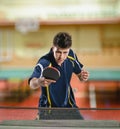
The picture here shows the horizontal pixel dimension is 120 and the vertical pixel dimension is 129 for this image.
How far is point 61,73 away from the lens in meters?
2.06

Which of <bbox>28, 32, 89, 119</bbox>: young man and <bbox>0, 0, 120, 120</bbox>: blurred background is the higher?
<bbox>0, 0, 120, 120</bbox>: blurred background

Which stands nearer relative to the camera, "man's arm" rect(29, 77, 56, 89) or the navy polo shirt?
"man's arm" rect(29, 77, 56, 89)

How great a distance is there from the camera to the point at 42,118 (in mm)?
1429

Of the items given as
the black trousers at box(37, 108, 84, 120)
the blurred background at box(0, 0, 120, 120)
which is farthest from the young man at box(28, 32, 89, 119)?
the blurred background at box(0, 0, 120, 120)

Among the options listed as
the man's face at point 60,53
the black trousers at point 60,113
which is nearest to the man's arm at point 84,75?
the man's face at point 60,53

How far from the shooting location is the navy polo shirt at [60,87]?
6.54 ft

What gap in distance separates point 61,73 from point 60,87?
105 millimetres

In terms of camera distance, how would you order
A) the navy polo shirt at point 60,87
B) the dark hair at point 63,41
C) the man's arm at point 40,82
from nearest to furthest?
the man's arm at point 40,82 < the dark hair at point 63,41 < the navy polo shirt at point 60,87

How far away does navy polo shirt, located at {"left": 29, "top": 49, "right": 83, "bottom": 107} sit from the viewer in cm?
199

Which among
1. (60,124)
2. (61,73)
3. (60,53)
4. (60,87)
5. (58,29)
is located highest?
(58,29)

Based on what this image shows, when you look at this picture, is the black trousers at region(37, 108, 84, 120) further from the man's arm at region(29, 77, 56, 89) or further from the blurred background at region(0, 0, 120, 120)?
the blurred background at region(0, 0, 120, 120)

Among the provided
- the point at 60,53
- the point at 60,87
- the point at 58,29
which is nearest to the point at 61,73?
the point at 60,87

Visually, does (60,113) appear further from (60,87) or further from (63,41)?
(60,87)

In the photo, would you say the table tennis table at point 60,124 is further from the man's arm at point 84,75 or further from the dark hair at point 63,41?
the man's arm at point 84,75
